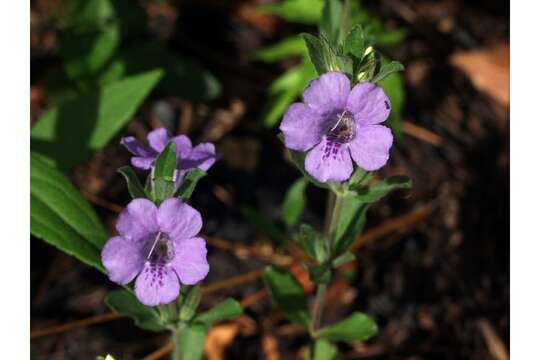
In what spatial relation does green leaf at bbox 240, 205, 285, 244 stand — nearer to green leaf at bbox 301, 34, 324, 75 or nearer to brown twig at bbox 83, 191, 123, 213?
brown twig at bbox 83, 191, 123, 213

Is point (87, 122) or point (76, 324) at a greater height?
point (87, 122)

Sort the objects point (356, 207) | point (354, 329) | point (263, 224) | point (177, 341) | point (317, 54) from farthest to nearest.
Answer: point (263, 224) → point (354, 329) → point (356, 207) → point (177, 341) → point (317, 54)

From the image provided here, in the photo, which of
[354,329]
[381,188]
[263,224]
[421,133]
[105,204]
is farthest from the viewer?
[421,133]

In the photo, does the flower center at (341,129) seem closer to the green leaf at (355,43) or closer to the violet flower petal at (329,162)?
the violet flower petal at (329,162)

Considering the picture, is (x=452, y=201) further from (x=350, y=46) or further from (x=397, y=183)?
(x=350, y=46)

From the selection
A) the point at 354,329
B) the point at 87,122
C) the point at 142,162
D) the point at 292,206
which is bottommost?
the point at 354,329

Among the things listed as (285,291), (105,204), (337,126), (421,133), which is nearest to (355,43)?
(337,126)

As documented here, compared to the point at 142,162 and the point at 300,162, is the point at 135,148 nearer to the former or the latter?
the point at 142,162
